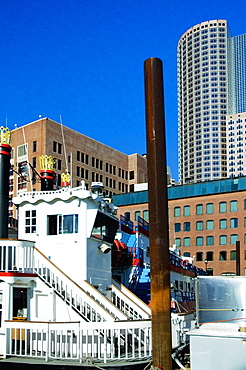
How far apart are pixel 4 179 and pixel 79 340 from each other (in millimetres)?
7882

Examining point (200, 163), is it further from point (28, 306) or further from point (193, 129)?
point (28, 306)

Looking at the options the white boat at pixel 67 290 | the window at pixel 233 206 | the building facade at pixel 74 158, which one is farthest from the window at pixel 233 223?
the white boat at pixel 67 290

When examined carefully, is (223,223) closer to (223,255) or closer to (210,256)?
(223,255)

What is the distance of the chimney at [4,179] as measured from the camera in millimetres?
19234

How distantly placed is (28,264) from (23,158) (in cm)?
7456

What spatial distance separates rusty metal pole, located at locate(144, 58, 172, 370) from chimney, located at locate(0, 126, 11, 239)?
8912 mm

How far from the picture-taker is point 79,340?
14.6m

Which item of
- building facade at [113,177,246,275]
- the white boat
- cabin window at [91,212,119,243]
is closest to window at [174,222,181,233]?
building facade at [113,177,246,275]

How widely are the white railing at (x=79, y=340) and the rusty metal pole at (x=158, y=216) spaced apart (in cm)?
317

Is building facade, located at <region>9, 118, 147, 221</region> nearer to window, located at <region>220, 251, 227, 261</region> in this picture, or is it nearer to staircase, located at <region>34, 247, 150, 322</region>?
window, located at <region>220, 251, 227, 261</region>

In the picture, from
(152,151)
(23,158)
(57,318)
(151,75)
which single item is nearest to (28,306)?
(57,318)

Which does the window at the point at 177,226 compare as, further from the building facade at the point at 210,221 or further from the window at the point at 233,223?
the window at the point at 233,223

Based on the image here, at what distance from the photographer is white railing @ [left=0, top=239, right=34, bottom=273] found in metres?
17.1

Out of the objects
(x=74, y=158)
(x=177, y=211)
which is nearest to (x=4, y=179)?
(x=177, y=211)
